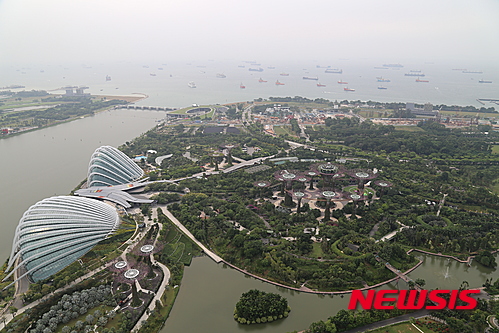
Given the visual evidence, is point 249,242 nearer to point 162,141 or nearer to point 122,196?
point 122,196

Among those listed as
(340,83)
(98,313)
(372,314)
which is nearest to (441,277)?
(372,314)

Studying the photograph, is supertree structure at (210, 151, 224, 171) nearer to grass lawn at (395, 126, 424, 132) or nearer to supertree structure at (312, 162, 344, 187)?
supertree structure at (312, 162, 344, 187)

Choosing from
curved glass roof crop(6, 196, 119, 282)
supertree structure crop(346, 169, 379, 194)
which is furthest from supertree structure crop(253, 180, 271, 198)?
curved glass roof crop(6, 196, 119, 282)

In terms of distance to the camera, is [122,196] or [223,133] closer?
[122,196]

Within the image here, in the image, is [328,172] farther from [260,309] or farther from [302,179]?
[260,309]

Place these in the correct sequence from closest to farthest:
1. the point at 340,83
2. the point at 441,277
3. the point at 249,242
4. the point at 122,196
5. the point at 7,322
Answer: the point at 7,322 → the point at 441,277 → the point at 249,242 → the point at 122,196 → the point at 340,83

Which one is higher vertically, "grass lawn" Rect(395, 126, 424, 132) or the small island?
"grass lawn" Rect(395, 126, 424, 132)

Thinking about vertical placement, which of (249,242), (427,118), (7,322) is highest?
(427,118)
